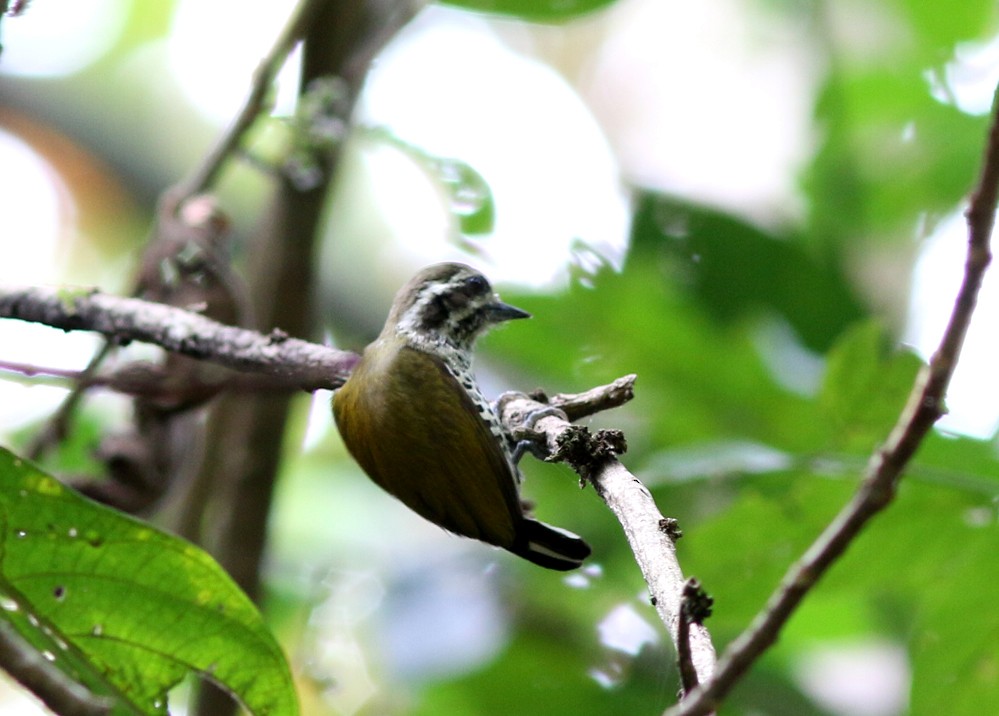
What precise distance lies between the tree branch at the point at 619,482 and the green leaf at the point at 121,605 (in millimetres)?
629

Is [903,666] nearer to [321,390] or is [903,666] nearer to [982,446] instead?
[982,446]

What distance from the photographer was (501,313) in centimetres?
300

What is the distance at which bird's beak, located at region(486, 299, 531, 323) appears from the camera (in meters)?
2.99

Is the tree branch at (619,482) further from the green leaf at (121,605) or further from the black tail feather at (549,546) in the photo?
the green leaf at (121,605)

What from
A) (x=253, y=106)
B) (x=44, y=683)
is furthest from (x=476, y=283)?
(x=44, y=683)

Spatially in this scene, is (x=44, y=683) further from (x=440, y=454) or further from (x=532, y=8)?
(x=532, y=8)

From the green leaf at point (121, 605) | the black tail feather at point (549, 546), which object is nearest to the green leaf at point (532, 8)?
the black tail feather at point (549, 546)

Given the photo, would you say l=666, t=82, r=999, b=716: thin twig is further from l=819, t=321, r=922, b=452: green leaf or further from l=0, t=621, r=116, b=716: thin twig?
l=819, t=321, r=922, b=452: green leaf

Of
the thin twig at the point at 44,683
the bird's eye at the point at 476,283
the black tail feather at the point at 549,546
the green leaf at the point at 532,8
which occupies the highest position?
the green leaf at the point at 532,8

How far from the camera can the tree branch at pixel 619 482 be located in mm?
1225

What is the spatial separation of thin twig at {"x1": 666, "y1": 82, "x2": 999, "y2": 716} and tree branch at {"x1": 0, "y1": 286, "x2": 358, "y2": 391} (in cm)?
121

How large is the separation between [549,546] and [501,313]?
873 mm

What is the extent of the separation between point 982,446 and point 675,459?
81 centimetres

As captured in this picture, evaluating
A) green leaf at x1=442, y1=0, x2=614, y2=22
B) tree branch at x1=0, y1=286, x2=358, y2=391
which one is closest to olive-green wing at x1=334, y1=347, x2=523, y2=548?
tree branch at x1=0, y1=286, x2=358, y2=391
